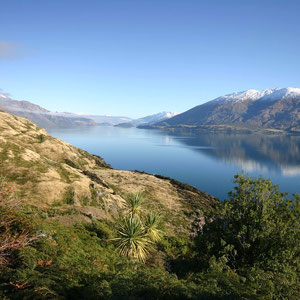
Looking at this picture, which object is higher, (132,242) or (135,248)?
(132,242)

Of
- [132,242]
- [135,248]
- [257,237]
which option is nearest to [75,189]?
[132,242]

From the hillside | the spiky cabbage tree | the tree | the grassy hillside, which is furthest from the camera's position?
the hillside

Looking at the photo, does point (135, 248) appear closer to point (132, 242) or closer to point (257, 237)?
point (132, 242)

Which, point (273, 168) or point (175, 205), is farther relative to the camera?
point (273, 168)

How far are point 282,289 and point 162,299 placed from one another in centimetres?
702

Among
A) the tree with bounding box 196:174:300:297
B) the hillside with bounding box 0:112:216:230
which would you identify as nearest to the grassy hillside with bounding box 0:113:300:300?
the tree with bounding box 196:174:300:297

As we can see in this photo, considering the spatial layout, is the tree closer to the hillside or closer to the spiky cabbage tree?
→ the spiky cabbage tree

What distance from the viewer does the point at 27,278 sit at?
A: 8.12 m

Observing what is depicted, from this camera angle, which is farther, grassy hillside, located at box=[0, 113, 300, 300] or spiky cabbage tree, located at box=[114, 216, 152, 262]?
spiky cabbage tree, located at box=[114, 216, 152, 262]

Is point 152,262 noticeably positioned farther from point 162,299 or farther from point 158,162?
point 158,162

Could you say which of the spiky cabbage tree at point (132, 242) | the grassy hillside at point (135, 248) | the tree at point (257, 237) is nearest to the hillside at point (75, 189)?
the grassy hillside at point (135, 248)

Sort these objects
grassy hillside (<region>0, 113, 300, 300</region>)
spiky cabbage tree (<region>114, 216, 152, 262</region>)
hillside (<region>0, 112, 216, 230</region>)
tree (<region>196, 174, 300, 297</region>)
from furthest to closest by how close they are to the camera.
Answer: hillside (<region>0, 112, 216, 230</region>)
spiky cabbage tree (<region>114, 216, 152, 262</region>)
tree (<region>196, 174, 300, 297</region>)
grassy hillside (<region>0, 113, 300, 300</region>)

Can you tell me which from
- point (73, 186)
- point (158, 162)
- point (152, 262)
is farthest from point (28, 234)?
point (158, 162)

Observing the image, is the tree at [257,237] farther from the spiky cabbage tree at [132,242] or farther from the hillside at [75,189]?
the hillside at [75,189]
